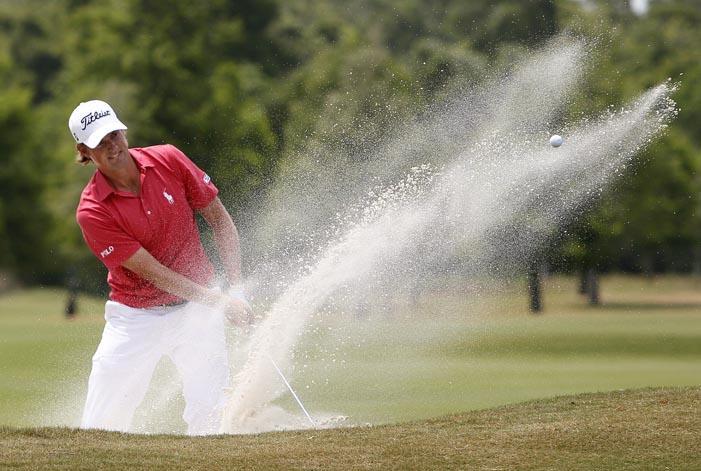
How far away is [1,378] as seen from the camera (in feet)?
59.5

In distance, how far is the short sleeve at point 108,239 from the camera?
704 centimetres

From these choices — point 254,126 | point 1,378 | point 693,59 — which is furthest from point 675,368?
point 693,59

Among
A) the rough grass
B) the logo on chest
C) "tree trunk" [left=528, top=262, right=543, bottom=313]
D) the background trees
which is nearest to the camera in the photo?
the rough grass

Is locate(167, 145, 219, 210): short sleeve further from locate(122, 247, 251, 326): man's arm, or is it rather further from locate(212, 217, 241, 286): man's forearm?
locate(122, 247, 251, 326): man's arm

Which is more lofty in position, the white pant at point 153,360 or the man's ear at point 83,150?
the man's ear at point 83,150

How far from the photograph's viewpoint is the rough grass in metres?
5.93

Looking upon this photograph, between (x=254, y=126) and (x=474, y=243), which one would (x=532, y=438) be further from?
(x=254, y=126)

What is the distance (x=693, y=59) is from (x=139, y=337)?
4899cm

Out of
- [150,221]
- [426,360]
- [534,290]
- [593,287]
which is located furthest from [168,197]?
[593,287]

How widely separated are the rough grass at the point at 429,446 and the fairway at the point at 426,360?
3.16 metres

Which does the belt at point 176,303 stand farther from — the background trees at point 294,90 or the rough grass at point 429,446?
the background trees at point 294,90

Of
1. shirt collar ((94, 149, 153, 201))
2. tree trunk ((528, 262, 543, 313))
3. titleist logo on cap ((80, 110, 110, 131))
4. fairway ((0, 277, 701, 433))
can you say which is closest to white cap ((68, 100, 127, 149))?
titleist logo on cap ((80, 110, 110, 131))

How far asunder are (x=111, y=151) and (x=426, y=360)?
13.5 meters

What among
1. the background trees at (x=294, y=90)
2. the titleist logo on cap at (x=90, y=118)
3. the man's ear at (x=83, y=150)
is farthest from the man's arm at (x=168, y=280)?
the background trees at (x=294, y=90)
